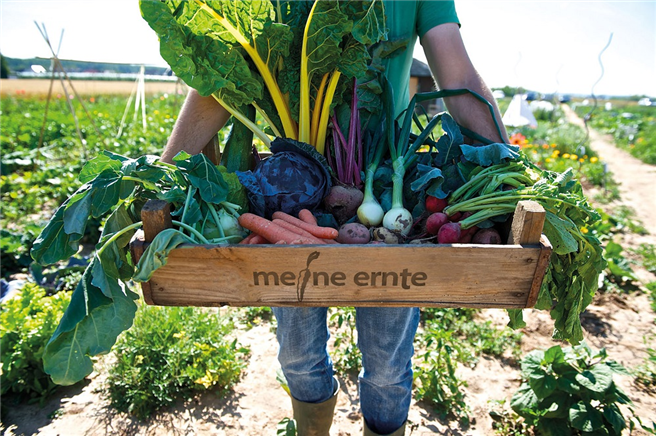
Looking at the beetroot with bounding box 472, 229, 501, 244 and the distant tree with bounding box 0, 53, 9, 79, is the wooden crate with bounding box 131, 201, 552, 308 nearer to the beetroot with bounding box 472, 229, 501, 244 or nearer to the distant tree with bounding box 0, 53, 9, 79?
the beetroot with bounding box 472, 229, 501, 244

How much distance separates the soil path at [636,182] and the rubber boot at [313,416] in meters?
6.01

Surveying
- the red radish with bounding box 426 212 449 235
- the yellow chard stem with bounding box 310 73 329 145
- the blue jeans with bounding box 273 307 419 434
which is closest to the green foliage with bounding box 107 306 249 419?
the blue jeans with bounding box 273 307 419 434

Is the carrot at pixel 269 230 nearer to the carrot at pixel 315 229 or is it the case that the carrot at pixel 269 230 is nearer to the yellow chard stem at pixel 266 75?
the carrot at pixel 315 229

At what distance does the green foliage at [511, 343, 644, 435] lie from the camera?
225 centimetres

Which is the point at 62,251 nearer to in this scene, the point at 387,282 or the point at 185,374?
the point at 387,282

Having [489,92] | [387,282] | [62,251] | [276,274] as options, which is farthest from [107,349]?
[489,92]

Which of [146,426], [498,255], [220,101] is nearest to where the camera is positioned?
[498,255]

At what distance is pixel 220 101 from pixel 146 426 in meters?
1.98

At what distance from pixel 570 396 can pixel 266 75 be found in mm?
2314

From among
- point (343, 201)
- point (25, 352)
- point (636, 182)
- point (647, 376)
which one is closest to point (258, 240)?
point (343, 201)

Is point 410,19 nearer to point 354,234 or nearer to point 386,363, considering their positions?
point 354,234

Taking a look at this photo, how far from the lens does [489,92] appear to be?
1.82 metres

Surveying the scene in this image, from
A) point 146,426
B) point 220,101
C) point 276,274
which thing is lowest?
point 146,426

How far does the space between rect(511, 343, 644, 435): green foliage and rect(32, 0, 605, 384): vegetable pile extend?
956 mm
